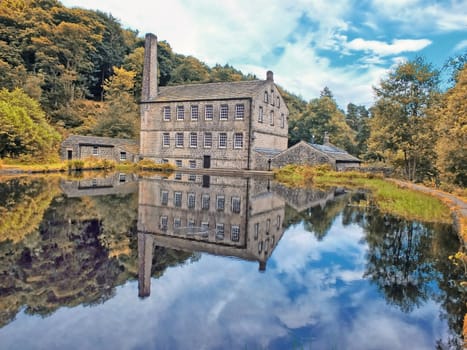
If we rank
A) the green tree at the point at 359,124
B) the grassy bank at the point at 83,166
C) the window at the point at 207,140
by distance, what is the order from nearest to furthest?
the grassy bank at the point at 83,166, the window at the point at 207,140, the green tree at the point at 359,124

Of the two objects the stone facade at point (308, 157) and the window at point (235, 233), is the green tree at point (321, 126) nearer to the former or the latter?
the stone facade at point (308, 157)

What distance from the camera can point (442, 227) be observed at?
9.48 m

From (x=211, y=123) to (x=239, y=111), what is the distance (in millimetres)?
3351

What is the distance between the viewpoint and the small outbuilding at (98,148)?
116 feet

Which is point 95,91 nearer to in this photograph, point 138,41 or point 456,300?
point 138,41

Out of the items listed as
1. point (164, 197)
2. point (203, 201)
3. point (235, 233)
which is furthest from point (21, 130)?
point (235, 233)

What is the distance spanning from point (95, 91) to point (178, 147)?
1381 inches

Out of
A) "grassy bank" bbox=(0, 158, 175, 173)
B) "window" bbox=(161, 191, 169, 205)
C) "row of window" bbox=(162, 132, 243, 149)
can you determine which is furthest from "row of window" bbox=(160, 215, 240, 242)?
"row of window" bbox=(162, 132, 243, 149)

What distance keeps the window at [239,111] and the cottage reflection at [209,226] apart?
62.0 feet

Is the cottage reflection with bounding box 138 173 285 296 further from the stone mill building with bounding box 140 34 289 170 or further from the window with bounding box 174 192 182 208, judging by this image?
the stone mill building with bounding box 140 34 289 170

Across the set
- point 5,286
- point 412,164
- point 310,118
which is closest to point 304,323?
point 5,286

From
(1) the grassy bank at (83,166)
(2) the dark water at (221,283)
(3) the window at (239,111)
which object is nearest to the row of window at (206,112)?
(3) the window at (239,111)

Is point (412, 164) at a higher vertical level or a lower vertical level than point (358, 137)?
lower

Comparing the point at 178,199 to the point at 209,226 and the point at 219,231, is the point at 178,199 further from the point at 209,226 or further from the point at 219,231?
the point at 219,231
